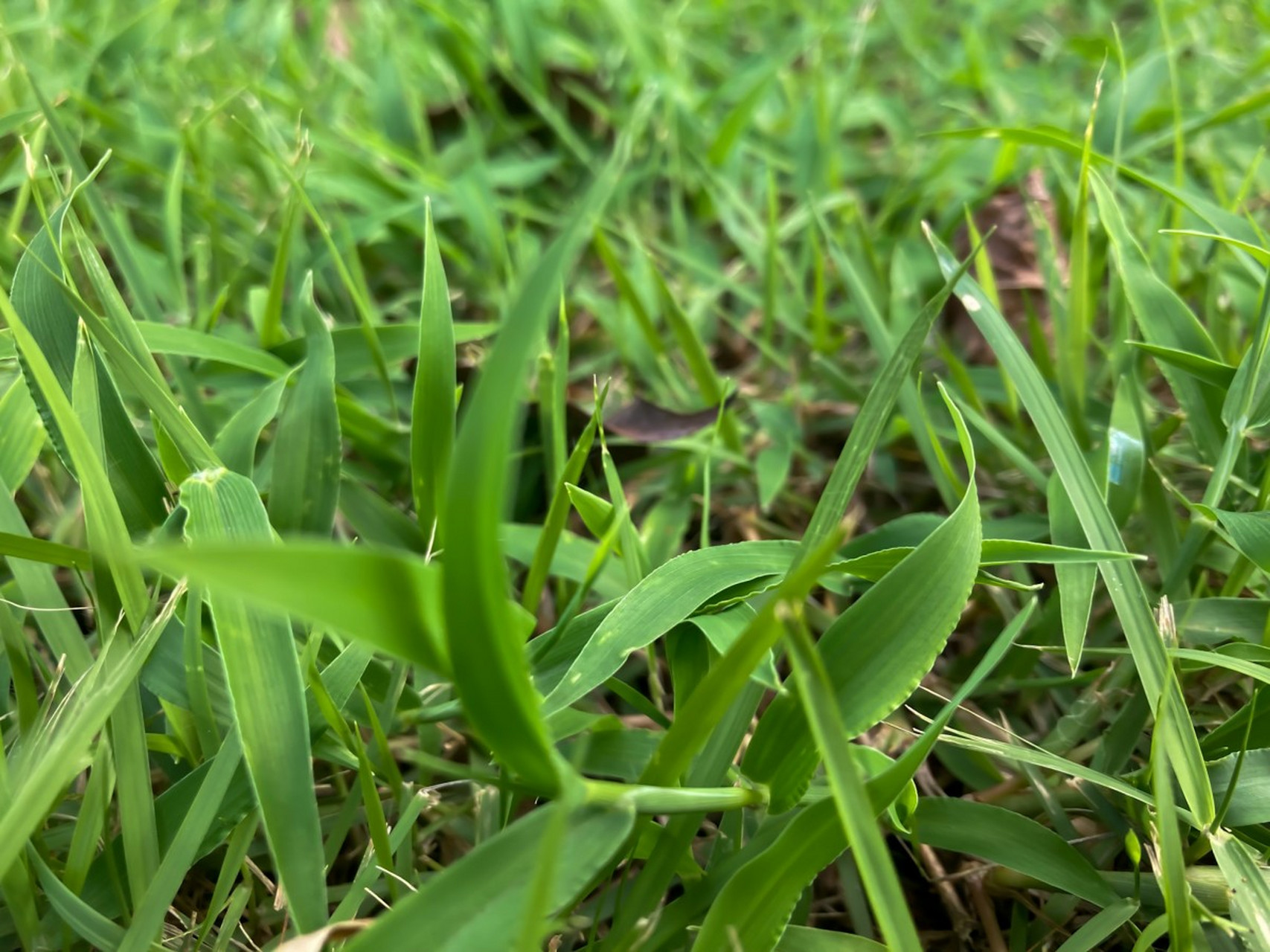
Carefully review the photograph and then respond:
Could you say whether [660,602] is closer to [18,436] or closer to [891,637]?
[891,637]

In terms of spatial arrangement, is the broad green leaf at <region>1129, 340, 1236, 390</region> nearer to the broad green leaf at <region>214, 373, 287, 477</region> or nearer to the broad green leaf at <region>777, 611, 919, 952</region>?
the broad green leaf at <region>777, 611, 919, 952</region>

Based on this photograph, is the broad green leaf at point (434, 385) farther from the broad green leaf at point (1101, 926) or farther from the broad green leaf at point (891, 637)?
the broad green leaf at point (1101, 926)

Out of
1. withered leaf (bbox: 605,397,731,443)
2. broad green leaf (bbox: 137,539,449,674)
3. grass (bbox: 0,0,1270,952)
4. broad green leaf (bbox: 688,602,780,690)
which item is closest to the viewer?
broad green leaf (bbox: 137,539,449,674)

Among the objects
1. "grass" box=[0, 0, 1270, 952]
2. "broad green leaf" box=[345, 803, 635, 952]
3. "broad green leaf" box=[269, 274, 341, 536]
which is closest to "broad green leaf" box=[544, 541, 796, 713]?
"grass" box=[0, 0, 1270, 952]

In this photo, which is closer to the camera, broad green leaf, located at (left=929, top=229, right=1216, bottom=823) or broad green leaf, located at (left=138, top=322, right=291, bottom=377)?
broad green leaf, located at (left=929, top=229, right=1216, bottom=823)

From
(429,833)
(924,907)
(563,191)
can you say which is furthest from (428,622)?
(563,191)

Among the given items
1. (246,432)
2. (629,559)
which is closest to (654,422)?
(629,559)
